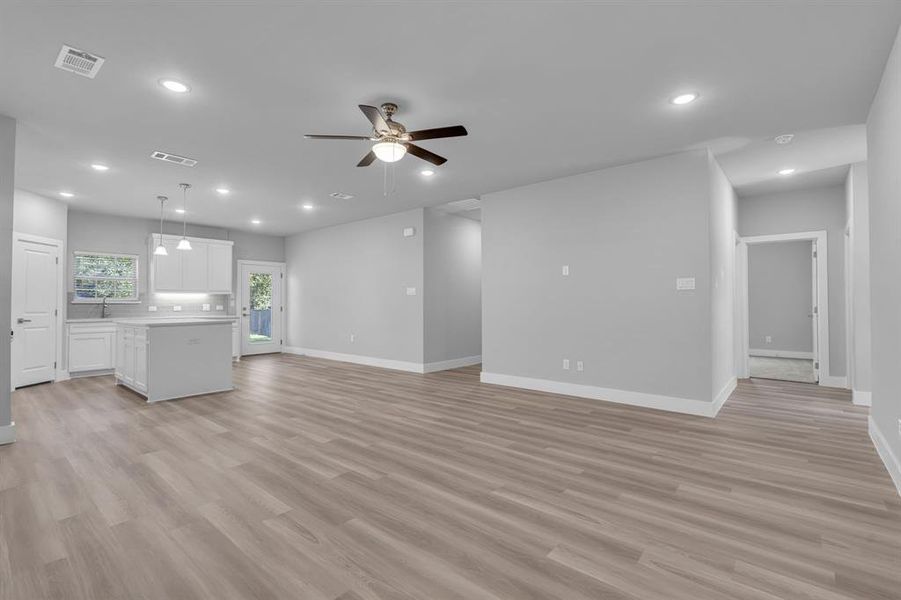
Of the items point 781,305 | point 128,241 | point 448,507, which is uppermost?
point 128,241

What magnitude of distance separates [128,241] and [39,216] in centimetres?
159

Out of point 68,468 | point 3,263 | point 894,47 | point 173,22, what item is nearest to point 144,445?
point 68,468

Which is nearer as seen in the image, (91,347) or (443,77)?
(443,77)

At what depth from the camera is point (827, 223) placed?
6020 mm

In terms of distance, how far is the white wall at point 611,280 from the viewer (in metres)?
4.55

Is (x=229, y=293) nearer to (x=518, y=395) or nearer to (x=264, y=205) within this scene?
(x=264, y=205)

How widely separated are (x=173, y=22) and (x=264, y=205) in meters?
A: 4.94

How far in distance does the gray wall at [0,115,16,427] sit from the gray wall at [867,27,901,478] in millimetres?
6671

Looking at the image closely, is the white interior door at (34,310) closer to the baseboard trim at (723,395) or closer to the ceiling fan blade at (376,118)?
the ceiling fan blade at (376,118)

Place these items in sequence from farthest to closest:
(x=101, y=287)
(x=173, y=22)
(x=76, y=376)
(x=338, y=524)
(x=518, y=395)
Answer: (x=101, y=287) → (x=76, y=376) → (x=518, y=395) → (x=173, y=22) → (x=338, y=524)

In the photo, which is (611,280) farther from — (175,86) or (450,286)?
(175,86)

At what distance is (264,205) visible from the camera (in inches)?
280

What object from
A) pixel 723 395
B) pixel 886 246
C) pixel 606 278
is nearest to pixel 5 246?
pixel 606 278

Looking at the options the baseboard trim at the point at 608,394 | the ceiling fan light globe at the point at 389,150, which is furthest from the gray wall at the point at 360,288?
the ceiling fan light globe at the point at 389,150
